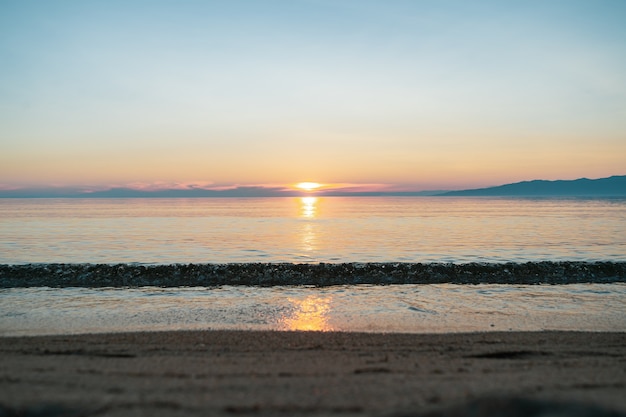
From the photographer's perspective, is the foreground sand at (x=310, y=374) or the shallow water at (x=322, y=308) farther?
the shallow water at (x=322, y=308)

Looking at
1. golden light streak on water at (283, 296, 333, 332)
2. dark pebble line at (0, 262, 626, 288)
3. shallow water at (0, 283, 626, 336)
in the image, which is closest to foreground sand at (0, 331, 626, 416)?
golden light streak on water at (283, 296, 333, 332)

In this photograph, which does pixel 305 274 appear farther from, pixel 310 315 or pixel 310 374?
pixel 310 374

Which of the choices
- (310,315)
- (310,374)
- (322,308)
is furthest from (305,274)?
(310,374)

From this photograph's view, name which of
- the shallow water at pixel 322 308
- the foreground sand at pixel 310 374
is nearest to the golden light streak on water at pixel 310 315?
the shallow water at pixel 322 308

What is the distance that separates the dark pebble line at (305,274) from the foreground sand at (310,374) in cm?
937

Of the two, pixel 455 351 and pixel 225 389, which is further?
pixel 455 351

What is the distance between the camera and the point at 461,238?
39250 millimetres

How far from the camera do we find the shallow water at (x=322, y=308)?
1138 centimetres

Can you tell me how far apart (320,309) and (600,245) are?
90.2ft

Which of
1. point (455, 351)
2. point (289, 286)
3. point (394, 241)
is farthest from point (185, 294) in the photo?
point (394, 241)

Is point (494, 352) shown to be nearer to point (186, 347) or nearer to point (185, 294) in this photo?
point (186, 347)

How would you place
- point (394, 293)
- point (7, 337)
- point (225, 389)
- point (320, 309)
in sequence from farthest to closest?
point (394, 293) → point (320, 309) → point (7, 337) → point (225, 389)

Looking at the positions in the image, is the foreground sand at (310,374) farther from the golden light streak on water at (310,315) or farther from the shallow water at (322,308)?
the shallow water at (322,308)

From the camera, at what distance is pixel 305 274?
66.2 ft
